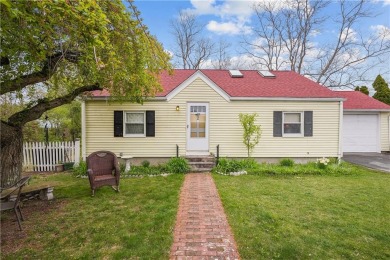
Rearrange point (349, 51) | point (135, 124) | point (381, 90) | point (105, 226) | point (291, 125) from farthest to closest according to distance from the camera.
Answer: point (349, 51) → point (381, 90) → point (291, 125) → point (135, 124) → point (105, 226)

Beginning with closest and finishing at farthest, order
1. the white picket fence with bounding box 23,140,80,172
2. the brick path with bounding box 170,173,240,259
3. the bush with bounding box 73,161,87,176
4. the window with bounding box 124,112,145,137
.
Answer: the brick path with bounding box 170,173,240,259
the bush with bounding box 73,161,87,176
the white picket fence with bounding box 23,140,80,172
the window with bounding box 124,112,145,137

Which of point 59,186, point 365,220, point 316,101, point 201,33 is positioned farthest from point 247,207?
point 201,33

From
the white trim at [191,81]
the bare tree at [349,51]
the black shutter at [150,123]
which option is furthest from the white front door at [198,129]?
the bare tree at [349,51]

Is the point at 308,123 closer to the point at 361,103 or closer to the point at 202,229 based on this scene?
the point at 361,103

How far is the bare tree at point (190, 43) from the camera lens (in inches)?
952

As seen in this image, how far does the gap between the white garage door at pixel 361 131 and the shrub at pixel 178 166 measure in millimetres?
10611

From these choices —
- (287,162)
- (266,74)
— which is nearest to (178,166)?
(287,162)

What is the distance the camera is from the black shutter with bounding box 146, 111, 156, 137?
9.90 m

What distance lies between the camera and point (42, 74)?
17.8ft

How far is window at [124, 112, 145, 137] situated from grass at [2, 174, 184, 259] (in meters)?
3.74

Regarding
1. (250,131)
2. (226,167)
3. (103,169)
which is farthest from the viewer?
(250,131)

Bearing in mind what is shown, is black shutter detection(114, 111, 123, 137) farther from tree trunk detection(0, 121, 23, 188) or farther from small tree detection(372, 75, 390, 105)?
small tree detection(372, 75, 390, 105)

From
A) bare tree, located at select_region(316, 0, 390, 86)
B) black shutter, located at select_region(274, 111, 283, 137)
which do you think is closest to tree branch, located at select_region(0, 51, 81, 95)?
black shutter, located at select_region(274, 111, 283, 137)

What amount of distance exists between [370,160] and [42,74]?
14606 millimetres
